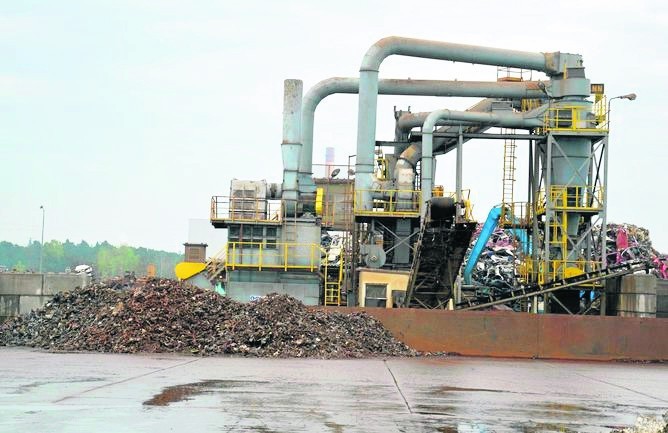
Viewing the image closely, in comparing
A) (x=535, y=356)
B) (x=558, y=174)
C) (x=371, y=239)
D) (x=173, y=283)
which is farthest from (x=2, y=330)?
(x=558, y=174)

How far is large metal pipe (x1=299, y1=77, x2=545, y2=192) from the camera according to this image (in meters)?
39.4

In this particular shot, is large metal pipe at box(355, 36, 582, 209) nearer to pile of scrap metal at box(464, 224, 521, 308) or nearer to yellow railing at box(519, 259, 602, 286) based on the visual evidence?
yellow railing at box(519, 259, 602, 286)

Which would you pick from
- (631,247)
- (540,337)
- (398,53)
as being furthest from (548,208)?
(631,247)

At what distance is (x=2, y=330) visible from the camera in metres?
25.1

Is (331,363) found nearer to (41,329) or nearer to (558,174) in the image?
(41,329)

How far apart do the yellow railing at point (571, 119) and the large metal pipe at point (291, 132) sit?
8945 mm

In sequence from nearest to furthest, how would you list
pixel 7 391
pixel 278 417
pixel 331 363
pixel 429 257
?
pixel 278 417, pixel 7 391, pixel 331 363, pixel 429 257

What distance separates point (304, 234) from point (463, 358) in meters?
13.1

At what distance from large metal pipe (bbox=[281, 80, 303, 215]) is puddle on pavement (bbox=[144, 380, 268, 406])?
22.6m

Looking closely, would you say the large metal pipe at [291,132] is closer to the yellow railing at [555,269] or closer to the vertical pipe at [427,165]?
the vertical pipe at [427,165]

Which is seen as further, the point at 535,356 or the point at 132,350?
the point at 535,356

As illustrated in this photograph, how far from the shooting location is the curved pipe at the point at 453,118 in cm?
3731

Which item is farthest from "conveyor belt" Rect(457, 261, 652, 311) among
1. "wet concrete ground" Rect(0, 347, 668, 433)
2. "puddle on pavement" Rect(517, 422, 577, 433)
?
"puddle on pavement" Rect(517, 422, 577, 433)

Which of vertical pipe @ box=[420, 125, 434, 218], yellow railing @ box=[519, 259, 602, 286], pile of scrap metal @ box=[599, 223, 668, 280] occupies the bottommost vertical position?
yellow railing @ box=[519, 259, 602, 286]
